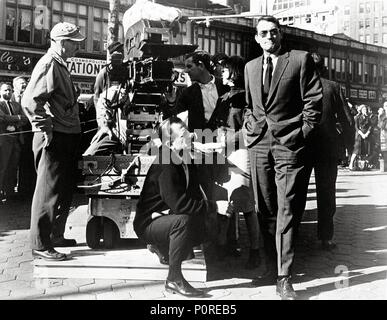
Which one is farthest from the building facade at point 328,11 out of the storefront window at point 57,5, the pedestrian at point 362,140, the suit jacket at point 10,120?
the storefront window at point 57,5

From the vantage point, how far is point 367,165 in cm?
1380

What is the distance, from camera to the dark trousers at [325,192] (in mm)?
4957

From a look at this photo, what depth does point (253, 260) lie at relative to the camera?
4.21 meters

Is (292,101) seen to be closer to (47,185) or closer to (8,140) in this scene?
(47,185)

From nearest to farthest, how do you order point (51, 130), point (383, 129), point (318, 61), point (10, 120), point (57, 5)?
1. point (51, 130)
2. point (318, 61)
3. point (10, 120)
4. point (383, 129)
5. point (57, 5)

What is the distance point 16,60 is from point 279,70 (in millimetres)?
19736

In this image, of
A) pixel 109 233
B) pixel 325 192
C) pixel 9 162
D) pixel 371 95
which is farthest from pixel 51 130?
pixel 371 95

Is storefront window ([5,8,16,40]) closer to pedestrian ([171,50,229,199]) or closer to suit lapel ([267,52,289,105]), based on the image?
pedestrian ([171,50,229,199])

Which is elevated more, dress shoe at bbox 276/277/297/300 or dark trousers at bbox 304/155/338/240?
dark trousers at bbox 304/155/338/240

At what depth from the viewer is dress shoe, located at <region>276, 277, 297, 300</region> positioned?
3.33 meters

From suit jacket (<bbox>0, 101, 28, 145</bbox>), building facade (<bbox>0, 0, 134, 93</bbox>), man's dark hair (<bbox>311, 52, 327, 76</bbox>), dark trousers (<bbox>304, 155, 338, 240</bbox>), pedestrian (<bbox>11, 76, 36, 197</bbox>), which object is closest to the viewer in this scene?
man's dark hair (<bbox>311, 52, 327, 76</bbox>)

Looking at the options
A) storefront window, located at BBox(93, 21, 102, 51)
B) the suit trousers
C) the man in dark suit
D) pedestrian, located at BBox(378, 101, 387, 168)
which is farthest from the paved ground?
storefront window, located at BBox(93, 21, 102, 51)

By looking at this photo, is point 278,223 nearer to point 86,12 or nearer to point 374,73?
point 86,12
